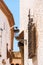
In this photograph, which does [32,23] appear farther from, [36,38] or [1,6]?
[1,6]

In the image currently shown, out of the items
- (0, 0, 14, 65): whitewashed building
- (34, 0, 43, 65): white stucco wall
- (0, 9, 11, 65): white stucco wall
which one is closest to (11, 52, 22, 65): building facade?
(0, 0, 14, 65): whitewashed building

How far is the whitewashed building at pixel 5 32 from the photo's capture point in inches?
538

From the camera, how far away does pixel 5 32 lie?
14.1m

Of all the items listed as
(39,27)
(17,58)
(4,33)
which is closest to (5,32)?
(4,33)

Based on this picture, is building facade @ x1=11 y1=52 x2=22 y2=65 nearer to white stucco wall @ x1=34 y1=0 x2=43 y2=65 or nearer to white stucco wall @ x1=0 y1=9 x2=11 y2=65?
white stucco wall @ x1=0 y1=9 x2=11 y2=65

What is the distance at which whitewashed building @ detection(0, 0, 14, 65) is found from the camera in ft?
44.9

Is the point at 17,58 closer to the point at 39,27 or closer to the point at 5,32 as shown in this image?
the point at 5,32

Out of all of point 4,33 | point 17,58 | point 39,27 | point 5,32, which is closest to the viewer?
point 39,27

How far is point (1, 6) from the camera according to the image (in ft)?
44.7

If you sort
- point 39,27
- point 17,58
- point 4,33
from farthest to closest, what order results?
point 17,58
point 4,33
point 39,27

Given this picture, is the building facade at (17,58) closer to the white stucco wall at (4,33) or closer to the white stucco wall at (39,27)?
the white stucco wall at (4,33)

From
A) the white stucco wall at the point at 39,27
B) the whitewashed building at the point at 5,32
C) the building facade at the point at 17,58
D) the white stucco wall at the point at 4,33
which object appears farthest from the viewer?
the building facade at the point at 17,58

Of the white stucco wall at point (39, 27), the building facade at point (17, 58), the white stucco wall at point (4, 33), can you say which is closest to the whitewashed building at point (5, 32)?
the white stucco wall at point (4, 33)

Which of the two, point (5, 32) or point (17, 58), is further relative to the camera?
point (17, 58)
